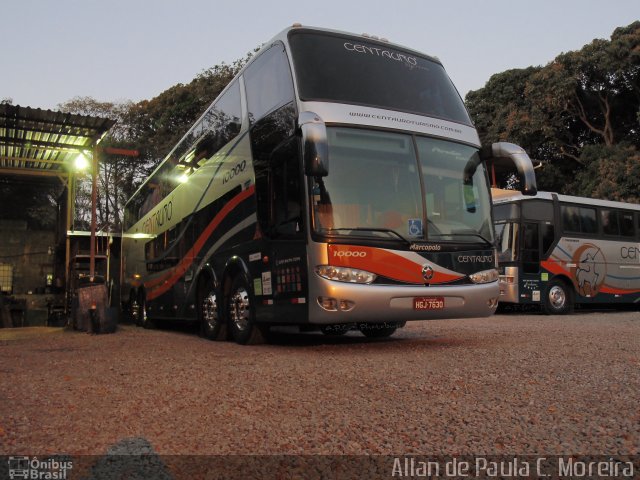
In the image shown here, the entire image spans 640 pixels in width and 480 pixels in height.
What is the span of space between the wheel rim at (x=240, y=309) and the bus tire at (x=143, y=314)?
6.37 m

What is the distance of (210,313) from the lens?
964 centimetres

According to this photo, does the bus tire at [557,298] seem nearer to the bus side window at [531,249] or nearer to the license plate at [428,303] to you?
the bus side window at [531,249]

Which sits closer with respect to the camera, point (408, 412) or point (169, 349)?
point (408, 412)

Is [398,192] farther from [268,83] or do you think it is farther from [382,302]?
[268,83]

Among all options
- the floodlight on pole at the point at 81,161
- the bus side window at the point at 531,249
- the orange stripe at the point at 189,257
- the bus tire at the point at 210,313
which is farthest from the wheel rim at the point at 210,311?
the bus side window at the point at 531,249

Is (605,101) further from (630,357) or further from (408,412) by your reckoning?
(408,412)

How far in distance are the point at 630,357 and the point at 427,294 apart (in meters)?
2.19

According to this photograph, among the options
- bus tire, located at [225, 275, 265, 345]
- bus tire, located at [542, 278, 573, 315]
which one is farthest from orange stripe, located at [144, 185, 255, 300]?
bus tire, located at [542, 278, 573, 315]

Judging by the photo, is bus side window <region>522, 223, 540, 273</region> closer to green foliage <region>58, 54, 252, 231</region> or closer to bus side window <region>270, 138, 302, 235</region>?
bus side window <region>270, 138, 302, 235</region>

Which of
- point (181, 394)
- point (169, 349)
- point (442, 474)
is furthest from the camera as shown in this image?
point (169, 349)

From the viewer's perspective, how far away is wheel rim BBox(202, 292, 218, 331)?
30.9ft

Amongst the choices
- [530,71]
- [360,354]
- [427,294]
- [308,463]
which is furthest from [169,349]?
[530,71]

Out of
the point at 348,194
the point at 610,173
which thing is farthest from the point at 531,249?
the point at 348,194

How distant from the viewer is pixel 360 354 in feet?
22.5
